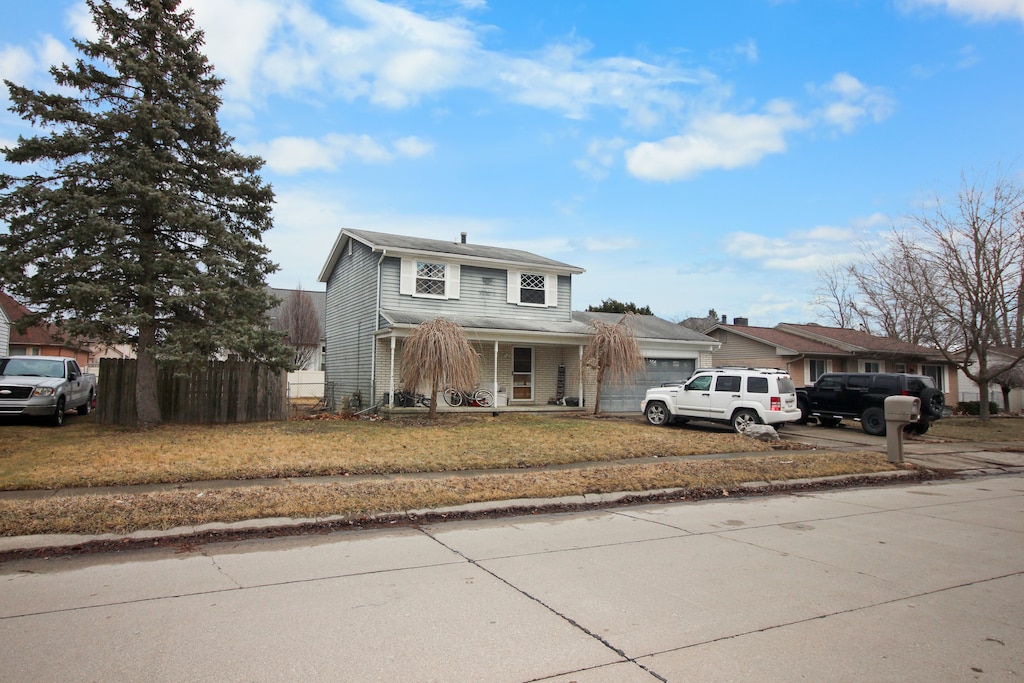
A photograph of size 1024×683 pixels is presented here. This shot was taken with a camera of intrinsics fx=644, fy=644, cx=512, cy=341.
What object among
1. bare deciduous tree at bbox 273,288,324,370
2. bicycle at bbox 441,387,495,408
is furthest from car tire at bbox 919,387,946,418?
bare deciduous tree at bbox 273,288,324,370

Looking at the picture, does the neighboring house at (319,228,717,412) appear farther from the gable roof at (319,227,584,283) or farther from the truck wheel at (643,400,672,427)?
the truck wheel at (643,400,672,427)

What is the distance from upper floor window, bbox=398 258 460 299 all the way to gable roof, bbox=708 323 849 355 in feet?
51.1

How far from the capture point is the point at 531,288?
77.7ft

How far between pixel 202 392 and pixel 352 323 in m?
7.15

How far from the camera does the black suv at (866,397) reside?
1822 cm

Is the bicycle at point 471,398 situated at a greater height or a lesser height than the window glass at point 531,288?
lesser

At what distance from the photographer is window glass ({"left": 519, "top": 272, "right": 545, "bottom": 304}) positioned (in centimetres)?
2347

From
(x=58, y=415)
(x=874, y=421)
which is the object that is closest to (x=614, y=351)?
(x=874, y=421)

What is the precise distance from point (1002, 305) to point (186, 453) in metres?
26.0

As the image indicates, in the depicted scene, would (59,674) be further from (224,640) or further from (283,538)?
(283,538)

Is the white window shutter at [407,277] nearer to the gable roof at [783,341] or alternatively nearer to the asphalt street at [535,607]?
the asphalt street at [535,607]

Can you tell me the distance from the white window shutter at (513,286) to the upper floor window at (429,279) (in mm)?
2045

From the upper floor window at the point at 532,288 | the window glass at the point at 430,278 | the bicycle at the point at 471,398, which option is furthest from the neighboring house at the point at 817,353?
the window glass at the point at 430,278

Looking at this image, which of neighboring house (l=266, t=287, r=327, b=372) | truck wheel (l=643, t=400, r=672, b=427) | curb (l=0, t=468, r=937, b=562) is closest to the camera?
curb (l=0, t=468, r=937, b=562)
